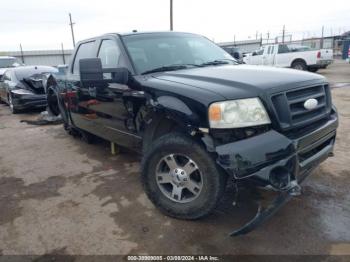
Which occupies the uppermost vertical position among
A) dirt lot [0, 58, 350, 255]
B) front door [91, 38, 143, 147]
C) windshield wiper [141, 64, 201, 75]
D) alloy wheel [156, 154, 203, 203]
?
windshield wiper [141, 64, 201, 75]

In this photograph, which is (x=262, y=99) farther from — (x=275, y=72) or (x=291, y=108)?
(x=275, y=72)

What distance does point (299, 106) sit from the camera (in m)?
2.67

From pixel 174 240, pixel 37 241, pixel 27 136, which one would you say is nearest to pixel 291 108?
pixel 174 240

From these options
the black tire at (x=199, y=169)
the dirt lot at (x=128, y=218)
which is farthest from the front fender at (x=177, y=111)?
the dirt lot at (x=128, y=218)

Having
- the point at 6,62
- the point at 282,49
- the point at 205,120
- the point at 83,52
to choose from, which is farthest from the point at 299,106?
the point at 282,49

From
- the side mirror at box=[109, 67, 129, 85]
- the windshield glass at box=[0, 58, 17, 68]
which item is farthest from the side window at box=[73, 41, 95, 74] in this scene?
the windshield glass at box=[0, 58, 17, 68]

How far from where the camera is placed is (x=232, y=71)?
3146 mm

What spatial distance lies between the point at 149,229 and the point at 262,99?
4.90ft

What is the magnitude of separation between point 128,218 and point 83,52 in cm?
285

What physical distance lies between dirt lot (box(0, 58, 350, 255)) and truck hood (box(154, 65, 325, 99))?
88 cm

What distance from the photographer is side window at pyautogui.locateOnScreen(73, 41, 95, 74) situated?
4.48 m

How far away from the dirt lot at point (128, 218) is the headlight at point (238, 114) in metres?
0.65

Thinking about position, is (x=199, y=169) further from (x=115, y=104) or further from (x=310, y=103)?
(x=115, y=104)

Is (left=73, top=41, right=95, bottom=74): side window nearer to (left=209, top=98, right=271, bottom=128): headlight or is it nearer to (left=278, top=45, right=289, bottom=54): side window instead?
(left=209, top=98, right=271, bottom=128): headlight
